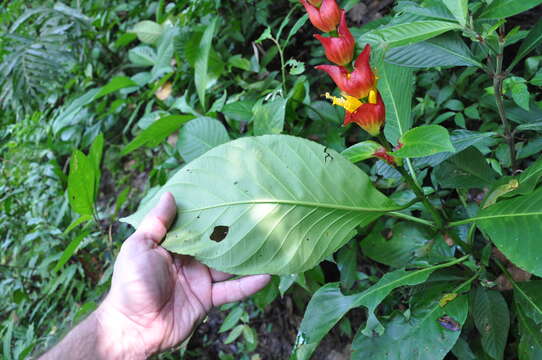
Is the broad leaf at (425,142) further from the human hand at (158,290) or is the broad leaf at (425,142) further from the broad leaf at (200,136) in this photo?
the broad leaf at (200,136)

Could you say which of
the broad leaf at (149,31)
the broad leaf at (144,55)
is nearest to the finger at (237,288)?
the broad leaf at (144,55)

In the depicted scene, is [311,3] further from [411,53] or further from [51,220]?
[51,220]

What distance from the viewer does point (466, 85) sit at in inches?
58.0

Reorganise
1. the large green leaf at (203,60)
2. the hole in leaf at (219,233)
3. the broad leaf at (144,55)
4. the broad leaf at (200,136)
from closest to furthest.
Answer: the hole in leaf at (219,233) < the broad leaf at (200,136) < the large green leaf at (203,60) < the broad leaf at (144,55)

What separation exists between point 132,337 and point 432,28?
1.09 meters

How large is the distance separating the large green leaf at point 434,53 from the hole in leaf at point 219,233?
579 millimetres

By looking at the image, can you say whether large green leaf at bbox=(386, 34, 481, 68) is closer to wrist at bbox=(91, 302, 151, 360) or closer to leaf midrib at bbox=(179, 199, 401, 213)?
leaf midrib at bbox=(179, 199, 401, 213)

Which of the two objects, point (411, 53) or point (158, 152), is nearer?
point (411, 53)

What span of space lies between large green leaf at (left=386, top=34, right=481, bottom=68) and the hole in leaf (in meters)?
0.58

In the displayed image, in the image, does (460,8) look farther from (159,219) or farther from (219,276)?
(219,276)

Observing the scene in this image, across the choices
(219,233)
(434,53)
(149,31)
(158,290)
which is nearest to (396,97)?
(434,53)

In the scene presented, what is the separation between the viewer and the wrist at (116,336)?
1.14 metres

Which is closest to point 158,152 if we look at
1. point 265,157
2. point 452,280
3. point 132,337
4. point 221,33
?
point 221,33

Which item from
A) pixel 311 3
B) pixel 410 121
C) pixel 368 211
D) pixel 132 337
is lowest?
pixel 132 337
